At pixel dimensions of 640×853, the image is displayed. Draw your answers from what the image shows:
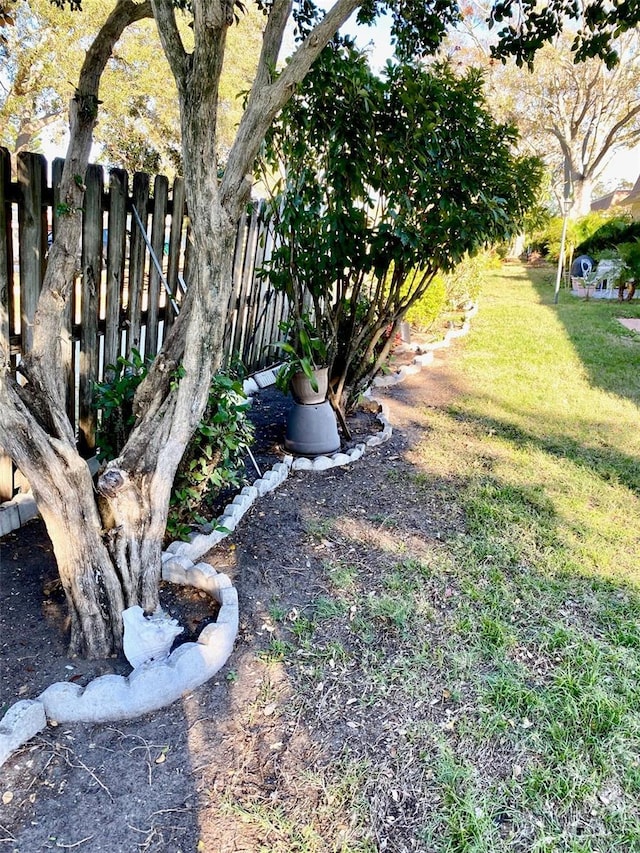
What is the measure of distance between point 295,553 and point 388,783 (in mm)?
1288

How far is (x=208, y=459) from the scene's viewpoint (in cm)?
271

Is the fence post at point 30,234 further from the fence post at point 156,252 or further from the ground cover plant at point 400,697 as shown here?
the ground cover plant at point 400,697

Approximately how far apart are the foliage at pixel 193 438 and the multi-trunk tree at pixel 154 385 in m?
0.35

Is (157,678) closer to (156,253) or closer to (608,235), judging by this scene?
(156,253)

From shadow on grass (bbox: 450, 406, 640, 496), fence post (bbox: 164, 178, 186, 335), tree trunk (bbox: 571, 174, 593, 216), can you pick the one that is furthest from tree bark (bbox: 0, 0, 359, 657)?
tree trunk (bbox: 571, 174, 593, 216)

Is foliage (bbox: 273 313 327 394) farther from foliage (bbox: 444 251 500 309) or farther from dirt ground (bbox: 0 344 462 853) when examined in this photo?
foliage (bbox: 444 251 500 309)

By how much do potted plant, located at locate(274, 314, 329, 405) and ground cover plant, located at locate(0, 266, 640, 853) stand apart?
61 cm

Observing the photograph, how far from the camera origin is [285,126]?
342 cm

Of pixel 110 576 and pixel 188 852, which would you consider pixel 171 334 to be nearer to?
pixel 110 576

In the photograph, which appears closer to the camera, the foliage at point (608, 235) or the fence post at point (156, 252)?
the fence post at point (156, 252)

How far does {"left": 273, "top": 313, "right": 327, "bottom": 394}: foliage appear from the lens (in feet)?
12.0

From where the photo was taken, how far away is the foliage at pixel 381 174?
331 centimetres

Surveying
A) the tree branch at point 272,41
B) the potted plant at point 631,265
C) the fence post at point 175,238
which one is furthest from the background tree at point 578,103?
the tree branch at point 272,41

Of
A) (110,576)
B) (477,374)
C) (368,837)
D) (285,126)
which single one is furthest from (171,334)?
(477,374)
